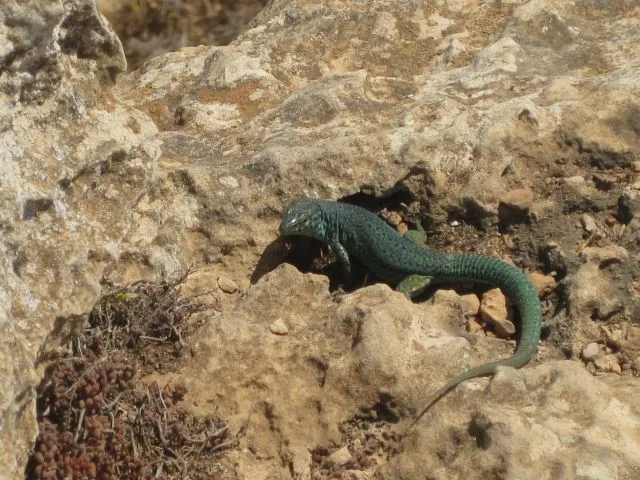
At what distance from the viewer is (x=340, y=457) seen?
4.30 m

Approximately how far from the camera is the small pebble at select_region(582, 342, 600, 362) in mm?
4645

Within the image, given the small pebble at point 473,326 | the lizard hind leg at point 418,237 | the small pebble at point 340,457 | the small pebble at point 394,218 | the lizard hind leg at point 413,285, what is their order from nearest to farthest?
the small pebble at point 340,457 → the small pebble at point 473,326 → the lizard hind leg at point 413,285 → the lizard hind leg at point 418,237 → the small pebble at point 394,218

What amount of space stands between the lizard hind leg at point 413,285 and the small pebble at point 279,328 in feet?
3.37

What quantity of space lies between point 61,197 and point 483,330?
234 centimetres

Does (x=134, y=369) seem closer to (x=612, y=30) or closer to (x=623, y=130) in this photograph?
(x=623, y=130)

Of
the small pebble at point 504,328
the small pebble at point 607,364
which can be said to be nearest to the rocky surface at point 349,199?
the small pebble at point 607,364

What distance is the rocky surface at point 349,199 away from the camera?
4.05 meters

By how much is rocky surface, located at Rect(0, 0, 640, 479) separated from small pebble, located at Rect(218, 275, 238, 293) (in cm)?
6

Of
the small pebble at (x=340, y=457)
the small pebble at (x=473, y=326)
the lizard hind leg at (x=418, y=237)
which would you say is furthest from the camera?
the lizard hind leg at (x=418, y=237)

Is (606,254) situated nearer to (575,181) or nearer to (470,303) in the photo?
(575,181)

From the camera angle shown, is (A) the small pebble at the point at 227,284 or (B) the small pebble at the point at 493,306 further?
(A) the small pebble at the point at 227,284

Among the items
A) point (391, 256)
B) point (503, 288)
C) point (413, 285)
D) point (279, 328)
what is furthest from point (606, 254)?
point (279, 328)

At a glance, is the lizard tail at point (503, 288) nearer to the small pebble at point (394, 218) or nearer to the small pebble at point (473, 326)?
the small pebble at point (473, 326)

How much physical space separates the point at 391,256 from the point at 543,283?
949 mm
